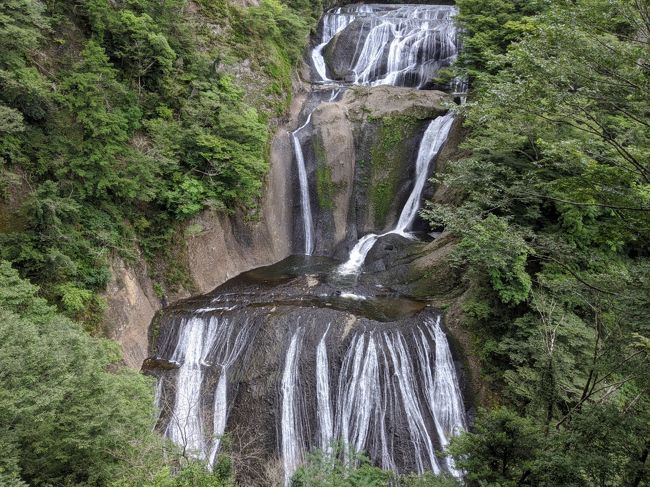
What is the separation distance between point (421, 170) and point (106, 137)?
46.2ft

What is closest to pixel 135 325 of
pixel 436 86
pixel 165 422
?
pixel 165 422

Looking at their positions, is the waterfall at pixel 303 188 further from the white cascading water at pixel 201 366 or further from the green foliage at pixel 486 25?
the white cascading water at pixel 201 366

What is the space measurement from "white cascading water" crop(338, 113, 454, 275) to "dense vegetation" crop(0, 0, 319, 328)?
19.9ft

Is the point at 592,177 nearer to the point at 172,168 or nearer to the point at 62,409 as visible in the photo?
the point at 62,409

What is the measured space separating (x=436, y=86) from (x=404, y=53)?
317 centimetres

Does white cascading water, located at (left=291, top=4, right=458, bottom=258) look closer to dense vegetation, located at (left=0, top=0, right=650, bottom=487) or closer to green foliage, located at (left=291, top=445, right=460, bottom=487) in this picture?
dense vegetation, located at (left=0, top=0, right=650, bottom=487)

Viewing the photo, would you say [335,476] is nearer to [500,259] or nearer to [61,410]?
[61,410]

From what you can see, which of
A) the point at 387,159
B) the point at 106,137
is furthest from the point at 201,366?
the point at 387,159

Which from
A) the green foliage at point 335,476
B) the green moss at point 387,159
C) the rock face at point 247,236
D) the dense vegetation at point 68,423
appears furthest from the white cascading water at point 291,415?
the green moss at point 387,159

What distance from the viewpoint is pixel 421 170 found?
2022cm

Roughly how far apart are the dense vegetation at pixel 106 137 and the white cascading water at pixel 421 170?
6.06 metres

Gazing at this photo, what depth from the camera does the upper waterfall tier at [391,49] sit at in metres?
24.2

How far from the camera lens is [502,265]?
35.7 feet

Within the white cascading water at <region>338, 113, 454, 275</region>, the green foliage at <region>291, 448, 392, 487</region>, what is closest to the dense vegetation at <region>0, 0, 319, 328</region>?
the white cascading water at <region>338, 113, 454, 275</region>
